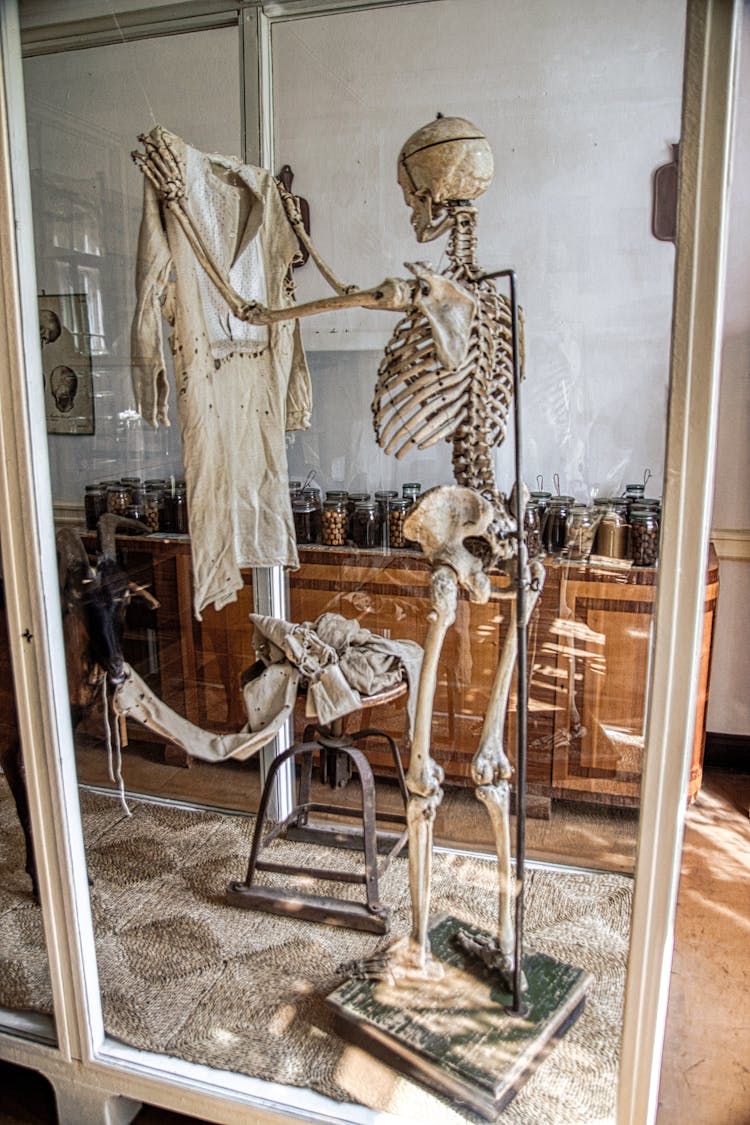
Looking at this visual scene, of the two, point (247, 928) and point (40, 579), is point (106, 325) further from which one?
point (247, 928)

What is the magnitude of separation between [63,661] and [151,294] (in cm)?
72

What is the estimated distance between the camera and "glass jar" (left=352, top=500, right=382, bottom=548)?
234cm

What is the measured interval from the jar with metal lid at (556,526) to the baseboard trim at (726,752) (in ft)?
3.34

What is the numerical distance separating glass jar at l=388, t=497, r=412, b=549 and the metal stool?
457mm

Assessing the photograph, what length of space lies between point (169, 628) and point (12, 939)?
2.41 feet

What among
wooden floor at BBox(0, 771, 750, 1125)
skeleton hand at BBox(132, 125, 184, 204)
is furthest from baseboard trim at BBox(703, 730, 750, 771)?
skeleton hand at BBox(132, 125, 184, 204)

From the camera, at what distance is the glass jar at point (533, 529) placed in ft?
5.74

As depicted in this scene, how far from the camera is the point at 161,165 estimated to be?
5.52 feet

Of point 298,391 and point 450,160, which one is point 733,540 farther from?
point 450,160

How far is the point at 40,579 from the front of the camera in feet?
4.74

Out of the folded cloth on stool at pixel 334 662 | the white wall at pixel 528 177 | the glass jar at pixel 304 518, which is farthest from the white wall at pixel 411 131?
the folded cloth on stool at pixel 334 662

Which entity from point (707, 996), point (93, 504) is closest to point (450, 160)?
point (93, 504)

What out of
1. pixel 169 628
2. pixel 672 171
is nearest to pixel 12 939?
pixel 169 628

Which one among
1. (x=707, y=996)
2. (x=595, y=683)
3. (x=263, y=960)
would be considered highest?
(x=595, y=683)
